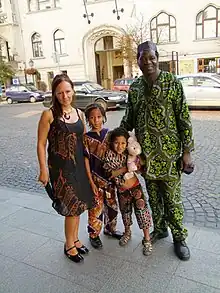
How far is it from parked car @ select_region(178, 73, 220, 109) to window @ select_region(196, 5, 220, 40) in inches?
501

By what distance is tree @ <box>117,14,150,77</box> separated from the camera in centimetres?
2336

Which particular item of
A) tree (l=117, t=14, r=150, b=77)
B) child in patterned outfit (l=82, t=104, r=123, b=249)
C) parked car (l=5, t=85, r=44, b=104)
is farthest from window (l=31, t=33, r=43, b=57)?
child in patterned outfit (l=82, t=104, r=123, b=249)

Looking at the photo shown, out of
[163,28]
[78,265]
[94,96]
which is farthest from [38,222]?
[163,28]

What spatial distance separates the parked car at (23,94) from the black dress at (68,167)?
67.7 feet

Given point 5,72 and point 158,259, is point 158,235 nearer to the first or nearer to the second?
point 158,259

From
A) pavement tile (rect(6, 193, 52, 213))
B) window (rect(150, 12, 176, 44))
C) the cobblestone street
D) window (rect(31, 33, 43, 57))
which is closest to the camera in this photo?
the cobblestone street

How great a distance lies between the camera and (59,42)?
90.0 ft

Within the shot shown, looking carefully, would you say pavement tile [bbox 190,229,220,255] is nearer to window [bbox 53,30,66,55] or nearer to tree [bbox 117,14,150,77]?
tree [bbox 117,14,150,77]

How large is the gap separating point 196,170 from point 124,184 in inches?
111

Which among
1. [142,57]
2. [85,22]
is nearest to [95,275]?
[142,57]

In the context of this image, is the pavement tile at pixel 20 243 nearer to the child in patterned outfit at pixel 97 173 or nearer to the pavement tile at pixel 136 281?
the child in patterned outfit at pixel 97 173

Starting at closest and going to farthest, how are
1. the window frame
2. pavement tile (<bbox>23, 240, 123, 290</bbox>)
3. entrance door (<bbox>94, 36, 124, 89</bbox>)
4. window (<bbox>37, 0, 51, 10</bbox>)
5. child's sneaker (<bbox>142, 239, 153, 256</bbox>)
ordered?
pavement tile (<bbox>23, 240, 123, 290</bbox>), child's sneaker (<bbox>142, 239, 153, 256</bbox>), window (<bbox>37, 0, 51, 10</bbox>), entrance door (<bbox>94, 36, 124, 89</bbox>), the window frame

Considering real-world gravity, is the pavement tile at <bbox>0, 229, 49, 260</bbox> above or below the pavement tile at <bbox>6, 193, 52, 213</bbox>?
below

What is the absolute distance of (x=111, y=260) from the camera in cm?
271
